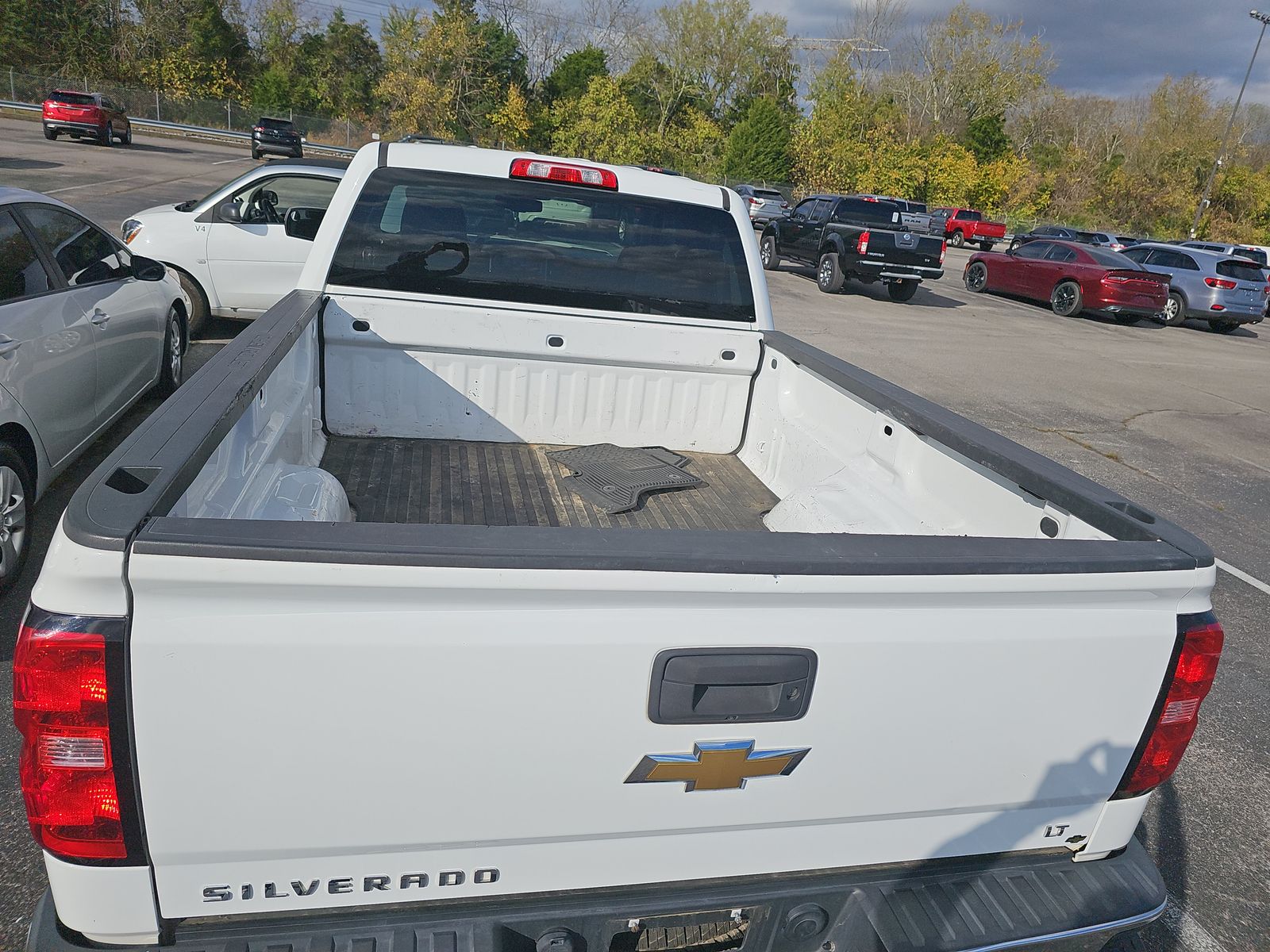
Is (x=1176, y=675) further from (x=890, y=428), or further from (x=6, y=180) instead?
(x=6, y=180)

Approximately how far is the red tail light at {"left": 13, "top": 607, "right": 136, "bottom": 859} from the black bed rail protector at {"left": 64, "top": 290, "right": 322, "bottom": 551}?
0.15 meters

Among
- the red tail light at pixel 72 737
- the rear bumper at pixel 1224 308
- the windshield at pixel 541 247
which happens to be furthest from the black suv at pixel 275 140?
the red tail light at pixel 72 737

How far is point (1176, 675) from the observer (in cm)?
188

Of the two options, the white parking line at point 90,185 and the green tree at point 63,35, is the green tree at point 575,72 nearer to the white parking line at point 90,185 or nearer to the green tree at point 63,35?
the green tree at point 63,35

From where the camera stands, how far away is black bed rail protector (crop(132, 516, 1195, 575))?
4.60ft

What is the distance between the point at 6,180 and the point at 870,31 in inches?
2751

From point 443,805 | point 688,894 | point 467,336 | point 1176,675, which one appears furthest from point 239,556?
point 467,336

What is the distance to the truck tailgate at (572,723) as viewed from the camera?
1.43 metres

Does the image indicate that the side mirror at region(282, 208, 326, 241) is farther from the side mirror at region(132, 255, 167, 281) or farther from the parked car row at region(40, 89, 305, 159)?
the parked car row at region(40, 89, 305, 159)

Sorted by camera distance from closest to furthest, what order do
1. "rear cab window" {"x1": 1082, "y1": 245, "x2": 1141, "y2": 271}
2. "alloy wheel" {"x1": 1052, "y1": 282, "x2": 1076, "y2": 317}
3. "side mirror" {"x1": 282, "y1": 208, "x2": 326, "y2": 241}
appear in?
"side mirror" {"x1": 282, "y1": 208, "x2": 326, "y2": 241} < "rear cab window" {"x1": 1082, "y1": 245, "x2": 1141, "y2": 271} < "alloy wheel" {"x1": 1052, "y1": 282, "x2": 1076, "y2": 317}

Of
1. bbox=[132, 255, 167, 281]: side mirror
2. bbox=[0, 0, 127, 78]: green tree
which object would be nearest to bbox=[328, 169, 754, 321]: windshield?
bbox=[132, 255, 167, 281]: side mirror

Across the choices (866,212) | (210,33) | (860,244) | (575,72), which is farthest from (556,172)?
(210,33)

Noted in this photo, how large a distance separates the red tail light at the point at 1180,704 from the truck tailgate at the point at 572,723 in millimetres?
43

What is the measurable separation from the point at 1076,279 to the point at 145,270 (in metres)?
19.2
